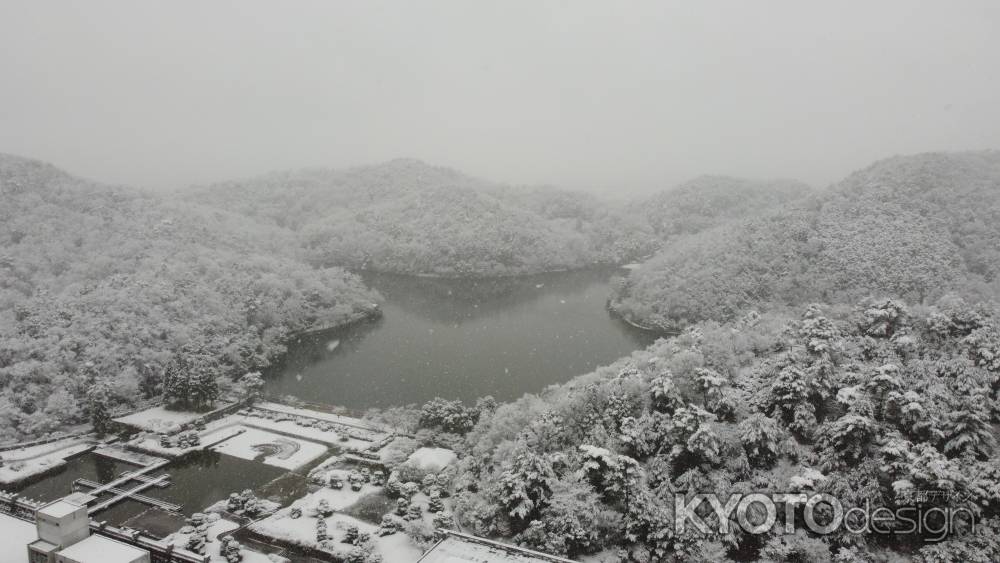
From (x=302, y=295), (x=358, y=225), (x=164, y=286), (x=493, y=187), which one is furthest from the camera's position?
(x=493, y=187)

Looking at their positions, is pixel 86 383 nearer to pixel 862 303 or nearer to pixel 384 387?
pixel 384 387

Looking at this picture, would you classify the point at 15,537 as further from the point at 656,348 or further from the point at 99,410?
the point at 656,348

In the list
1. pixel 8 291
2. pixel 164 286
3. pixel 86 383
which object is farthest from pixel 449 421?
pixel 8 291

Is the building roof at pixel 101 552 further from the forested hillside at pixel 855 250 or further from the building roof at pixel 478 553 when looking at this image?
the forested hillside at pixel 855 250

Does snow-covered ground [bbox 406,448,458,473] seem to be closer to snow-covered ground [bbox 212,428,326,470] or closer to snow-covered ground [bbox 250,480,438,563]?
snow-covered ground [bbox 250,480,438,563]

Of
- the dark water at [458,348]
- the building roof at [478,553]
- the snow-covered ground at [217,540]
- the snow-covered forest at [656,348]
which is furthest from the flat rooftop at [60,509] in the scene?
the dark water at [458,348]

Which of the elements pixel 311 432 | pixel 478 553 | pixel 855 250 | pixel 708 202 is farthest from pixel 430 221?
pixel 478 553
